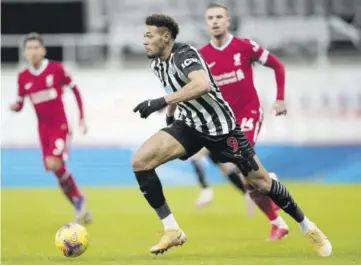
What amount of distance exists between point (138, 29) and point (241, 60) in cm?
1308

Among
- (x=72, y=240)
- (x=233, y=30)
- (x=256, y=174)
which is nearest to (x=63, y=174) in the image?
(x=72, y=240)

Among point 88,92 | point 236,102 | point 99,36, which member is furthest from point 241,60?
point 99,36

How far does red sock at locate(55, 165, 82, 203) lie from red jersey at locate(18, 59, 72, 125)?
2.34 ft

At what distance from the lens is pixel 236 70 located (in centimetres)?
1112

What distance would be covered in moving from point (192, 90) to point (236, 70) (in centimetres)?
274

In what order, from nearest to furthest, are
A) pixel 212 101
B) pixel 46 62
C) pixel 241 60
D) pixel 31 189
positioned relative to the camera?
pixel 212 101 → pixel 241 60 → pixel 46 62 → pixel 31 189

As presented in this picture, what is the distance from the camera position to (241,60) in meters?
11.1

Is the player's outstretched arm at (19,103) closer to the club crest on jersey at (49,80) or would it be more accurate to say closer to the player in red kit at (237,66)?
the club crest on jersey at (49,80)

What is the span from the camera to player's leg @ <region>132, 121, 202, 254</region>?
8781 mm

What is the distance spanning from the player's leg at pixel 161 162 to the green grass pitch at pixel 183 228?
0.91 ft

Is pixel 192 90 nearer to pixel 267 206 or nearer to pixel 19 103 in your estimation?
pixel 267 206

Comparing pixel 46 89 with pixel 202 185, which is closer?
pixel 46 89

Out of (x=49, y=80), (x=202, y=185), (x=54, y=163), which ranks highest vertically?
(x=49, y=80)

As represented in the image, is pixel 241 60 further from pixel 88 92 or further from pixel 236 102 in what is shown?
pixel 88 92
